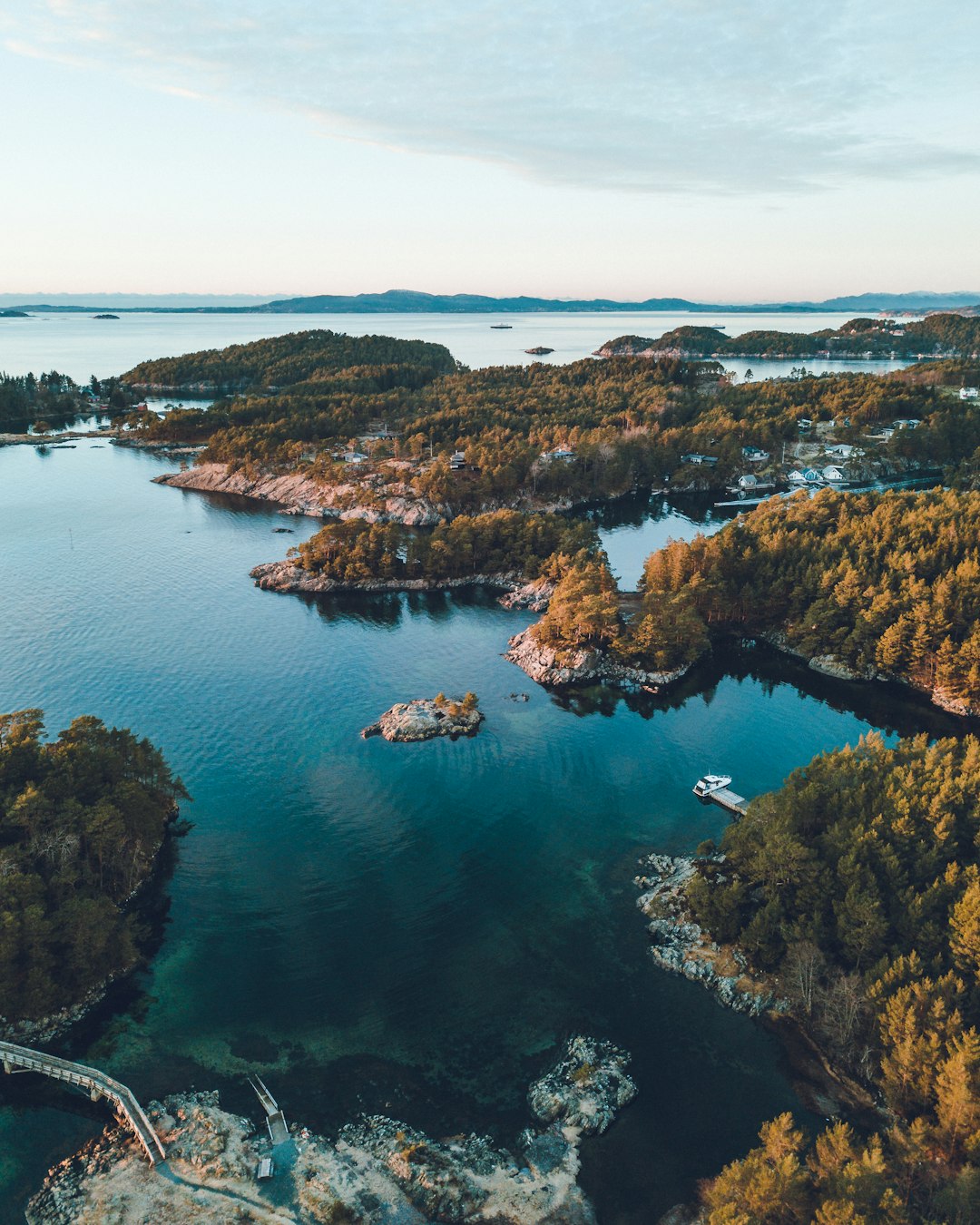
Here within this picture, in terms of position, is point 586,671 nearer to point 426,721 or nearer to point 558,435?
point 426,721

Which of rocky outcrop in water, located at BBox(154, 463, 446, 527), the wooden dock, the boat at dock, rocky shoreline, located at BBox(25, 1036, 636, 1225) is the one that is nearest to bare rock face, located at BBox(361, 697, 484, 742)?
the boat at dock

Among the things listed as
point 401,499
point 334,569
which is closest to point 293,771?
point 334,569

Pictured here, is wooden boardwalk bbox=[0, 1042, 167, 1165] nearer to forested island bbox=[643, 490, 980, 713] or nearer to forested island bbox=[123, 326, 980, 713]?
forested island bbox=[123, 326, 980, 713]

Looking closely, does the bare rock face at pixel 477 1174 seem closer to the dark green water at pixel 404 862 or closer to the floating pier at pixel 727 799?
the dark green water at pixel 404 862

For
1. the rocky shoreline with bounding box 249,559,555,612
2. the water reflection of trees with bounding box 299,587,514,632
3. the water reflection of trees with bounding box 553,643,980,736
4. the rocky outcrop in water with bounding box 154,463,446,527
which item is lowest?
the water reflection of trees with bounding box 553,643,980,736

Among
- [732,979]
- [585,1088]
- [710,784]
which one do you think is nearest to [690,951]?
[732,979]

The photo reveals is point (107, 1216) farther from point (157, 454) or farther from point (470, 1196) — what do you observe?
point (157, 454)

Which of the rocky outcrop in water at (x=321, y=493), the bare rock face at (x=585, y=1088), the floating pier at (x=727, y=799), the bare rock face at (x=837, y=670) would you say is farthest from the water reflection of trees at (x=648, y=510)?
the bare rock face at (x=585, y=1088)
